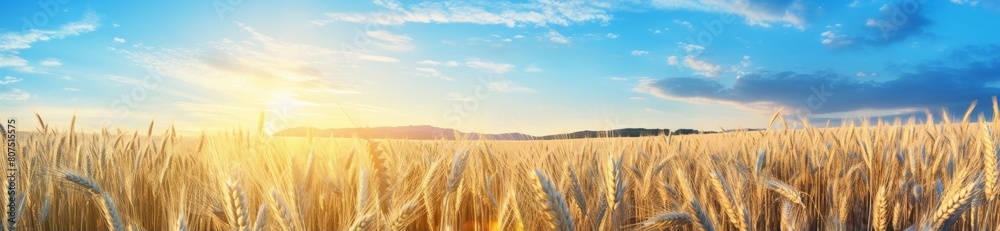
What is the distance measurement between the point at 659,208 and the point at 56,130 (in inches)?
267

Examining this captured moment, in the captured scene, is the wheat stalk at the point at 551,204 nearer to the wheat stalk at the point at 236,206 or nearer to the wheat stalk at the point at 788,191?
the wheat stalk at the point at 236,206

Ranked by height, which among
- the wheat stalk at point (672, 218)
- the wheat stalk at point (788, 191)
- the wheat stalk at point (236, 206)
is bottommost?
the wheat stalk at point (672, 218)

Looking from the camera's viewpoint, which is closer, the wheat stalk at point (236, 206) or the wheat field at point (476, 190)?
the wheat stalk at point (236, 206)

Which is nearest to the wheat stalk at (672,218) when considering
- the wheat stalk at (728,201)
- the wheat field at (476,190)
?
the wheat field at (476,190)

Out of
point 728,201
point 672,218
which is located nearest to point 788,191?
point 728,201

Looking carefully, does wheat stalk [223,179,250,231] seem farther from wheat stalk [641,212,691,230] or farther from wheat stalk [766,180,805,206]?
wheat stalk [766,180,805,206]

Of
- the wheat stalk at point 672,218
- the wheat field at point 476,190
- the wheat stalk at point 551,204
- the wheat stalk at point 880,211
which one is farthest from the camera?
the wheat stalk at point 880,211

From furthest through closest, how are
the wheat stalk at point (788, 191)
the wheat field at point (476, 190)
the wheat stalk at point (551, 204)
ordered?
the wheat stalk at point (788, 191) → the wheat field at point (476, 190) → the wheat stalk at point (551, 204)

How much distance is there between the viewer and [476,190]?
270cm

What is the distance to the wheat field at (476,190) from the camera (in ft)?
6.07

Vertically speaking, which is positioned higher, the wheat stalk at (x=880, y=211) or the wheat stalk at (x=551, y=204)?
the wheat stalk at (x=551, y=204)

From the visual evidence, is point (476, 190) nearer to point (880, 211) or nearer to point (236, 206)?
point (236, 206)

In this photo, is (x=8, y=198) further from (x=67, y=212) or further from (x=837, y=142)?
(x=837, y=142)

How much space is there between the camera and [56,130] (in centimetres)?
631
